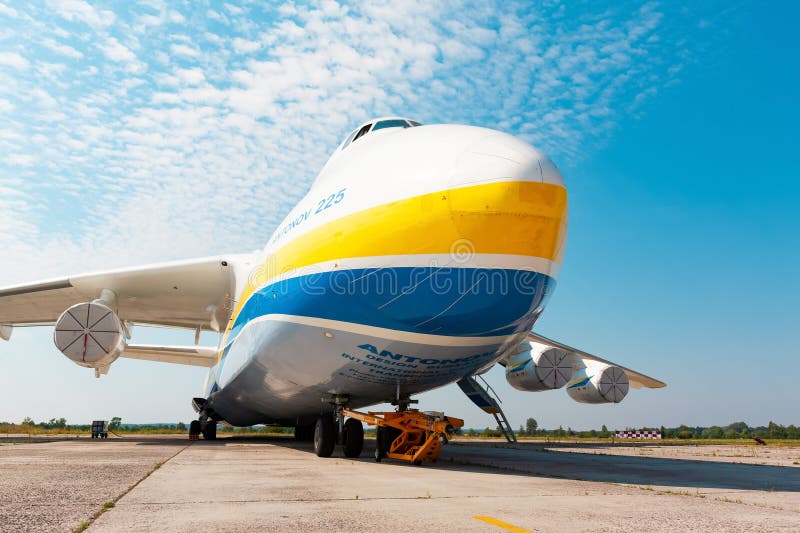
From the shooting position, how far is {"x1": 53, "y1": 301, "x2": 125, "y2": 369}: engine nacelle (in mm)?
11188

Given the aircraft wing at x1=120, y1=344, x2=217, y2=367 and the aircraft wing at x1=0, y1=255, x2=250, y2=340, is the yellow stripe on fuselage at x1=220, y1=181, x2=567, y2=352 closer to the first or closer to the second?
the aircraft wing at x1=0, y1=255, x2=250, y2=340

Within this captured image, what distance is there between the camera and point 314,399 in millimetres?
10336

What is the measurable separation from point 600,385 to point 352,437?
8863 millimetres

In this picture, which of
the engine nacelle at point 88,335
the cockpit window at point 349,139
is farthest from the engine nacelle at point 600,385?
the engine nacelle at point 88,335

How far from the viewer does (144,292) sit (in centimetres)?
1527

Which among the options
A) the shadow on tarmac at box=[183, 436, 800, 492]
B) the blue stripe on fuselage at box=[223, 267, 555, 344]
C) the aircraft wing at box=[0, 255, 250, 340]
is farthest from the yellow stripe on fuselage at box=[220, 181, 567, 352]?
the aircraft wing at box=[0, 255, 250, 340]

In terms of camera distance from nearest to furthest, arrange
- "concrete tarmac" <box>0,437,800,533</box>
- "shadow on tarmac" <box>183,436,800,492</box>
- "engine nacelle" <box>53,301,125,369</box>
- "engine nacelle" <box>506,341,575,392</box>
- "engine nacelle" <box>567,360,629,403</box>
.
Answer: "concrete tarmac" <box>0,437,800,533</box>, "shadow on tarmac" <box>183,436,800,492</box>, "engine nacelle" <box>53,301,125,369</box>, "engine nacelle" <box>506,341,575,392</box>, "engine nacelle" <box>567,360,629,403</box>

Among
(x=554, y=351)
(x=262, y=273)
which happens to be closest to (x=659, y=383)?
(x=554, y=351)

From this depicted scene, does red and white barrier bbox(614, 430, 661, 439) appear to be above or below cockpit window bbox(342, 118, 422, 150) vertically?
below

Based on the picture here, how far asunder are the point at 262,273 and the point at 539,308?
16.1ft

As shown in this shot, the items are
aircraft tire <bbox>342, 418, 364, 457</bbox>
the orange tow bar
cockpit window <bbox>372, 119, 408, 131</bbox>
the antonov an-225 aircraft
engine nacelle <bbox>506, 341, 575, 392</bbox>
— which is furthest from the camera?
engine nacelle <bbox>506, 341, 575, 392</bbox>

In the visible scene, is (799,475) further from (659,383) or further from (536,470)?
(659,383)

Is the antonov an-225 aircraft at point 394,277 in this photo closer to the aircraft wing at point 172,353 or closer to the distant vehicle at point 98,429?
the aircraft wing at point 172,353

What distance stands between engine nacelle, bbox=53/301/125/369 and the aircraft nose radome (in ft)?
25.7
